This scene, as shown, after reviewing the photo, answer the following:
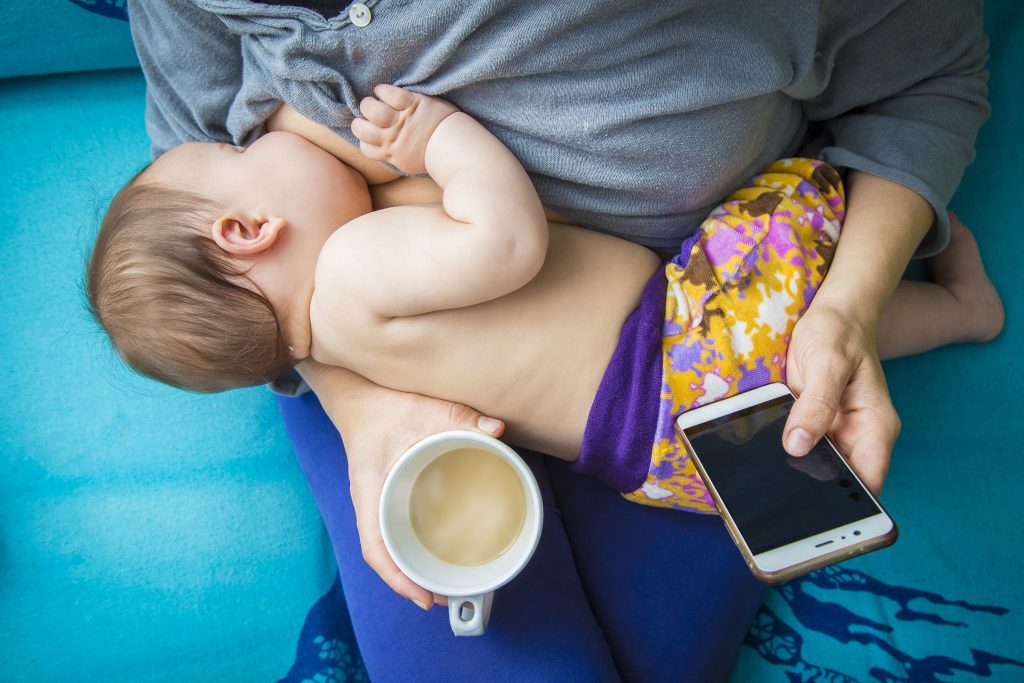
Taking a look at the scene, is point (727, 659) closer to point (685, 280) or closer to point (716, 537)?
point (716, 537)

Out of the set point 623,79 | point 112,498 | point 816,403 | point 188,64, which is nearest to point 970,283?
point 816,403

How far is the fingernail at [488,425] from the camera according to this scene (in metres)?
0.83

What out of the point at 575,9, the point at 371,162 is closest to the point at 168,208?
the point at 371,162

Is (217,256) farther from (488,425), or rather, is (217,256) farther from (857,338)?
(857,338)

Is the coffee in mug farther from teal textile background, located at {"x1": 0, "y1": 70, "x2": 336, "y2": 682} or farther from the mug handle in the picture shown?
teal textile background, located at {"x1": 0, "y1": 70, "x2": 336, "y2": 682}

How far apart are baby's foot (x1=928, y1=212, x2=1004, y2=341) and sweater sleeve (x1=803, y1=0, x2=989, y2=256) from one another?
14 cm

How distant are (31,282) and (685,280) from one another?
111 centimetres

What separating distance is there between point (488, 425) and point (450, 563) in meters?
0.17

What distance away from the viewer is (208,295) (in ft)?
2.55

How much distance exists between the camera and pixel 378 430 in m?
0.89

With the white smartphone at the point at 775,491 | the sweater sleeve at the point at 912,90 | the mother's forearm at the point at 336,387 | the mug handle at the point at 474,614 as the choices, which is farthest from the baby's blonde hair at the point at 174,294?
the sweater sleeve at the point at 912,90

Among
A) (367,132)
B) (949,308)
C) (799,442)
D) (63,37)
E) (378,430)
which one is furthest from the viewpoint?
(63,37)

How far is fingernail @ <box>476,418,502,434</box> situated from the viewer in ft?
2.72

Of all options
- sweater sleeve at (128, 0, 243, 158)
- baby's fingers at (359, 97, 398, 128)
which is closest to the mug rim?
baby's fingers at (359, 97, 398, 128)
